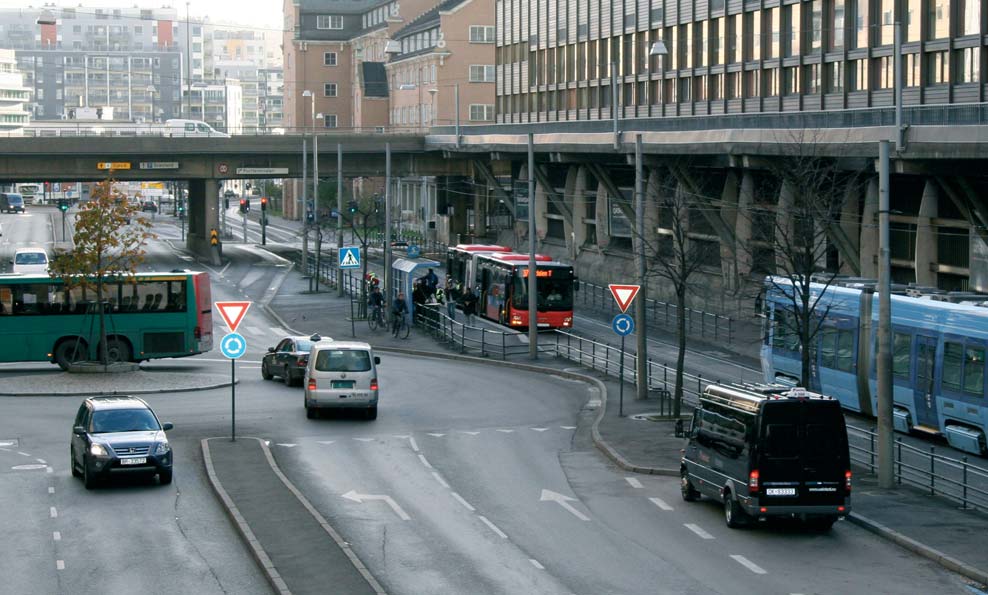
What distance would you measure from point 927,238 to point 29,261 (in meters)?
42.0

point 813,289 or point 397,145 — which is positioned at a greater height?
point 397,145

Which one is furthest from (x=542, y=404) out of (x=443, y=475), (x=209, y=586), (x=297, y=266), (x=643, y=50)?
(x=297, y=266)

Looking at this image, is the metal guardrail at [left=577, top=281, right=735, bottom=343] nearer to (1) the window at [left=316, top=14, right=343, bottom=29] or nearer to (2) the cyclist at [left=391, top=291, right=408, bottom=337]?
(2) the cyclist at [left=391, top=291, right=408, bottom=337]

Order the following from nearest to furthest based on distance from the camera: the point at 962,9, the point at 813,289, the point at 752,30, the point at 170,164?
the point at 813,289, the point at 962,9, the point at 752,30, the point at 170,164

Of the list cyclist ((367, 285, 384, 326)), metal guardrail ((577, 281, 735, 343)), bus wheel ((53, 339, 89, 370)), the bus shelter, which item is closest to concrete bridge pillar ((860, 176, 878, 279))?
metal guardrail ((577, 281, 735, 343))

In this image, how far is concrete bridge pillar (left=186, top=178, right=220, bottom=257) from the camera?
86.9 meters

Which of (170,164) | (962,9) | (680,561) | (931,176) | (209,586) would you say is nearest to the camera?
(209,586)

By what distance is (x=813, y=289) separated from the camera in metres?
34.2

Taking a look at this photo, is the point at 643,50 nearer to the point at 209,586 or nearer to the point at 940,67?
the point at 940,67

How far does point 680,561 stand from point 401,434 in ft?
43.0

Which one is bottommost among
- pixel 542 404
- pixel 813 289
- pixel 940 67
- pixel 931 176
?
pixel 542 404

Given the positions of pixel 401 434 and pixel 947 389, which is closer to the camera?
pixel 947 389

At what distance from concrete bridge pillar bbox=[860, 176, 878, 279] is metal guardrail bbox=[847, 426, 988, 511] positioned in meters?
19.3

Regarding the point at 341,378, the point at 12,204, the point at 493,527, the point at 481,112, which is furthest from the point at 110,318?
the point at 12,204
